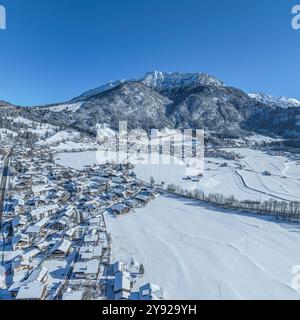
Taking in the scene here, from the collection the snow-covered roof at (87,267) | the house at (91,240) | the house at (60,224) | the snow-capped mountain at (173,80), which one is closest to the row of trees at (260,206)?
the house at (91,240)

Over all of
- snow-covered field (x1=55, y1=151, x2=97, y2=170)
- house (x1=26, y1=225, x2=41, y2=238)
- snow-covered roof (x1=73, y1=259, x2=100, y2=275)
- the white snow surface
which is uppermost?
the white snow surface

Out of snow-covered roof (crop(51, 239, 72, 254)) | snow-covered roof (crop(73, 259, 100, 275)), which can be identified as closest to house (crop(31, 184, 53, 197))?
snow-covered roof (crop(51, 239, 72, 254))

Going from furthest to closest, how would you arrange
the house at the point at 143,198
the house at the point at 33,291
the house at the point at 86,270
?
the house at the point at 143,198 → the house at the point at 86,270 → the house at the point at 33,291

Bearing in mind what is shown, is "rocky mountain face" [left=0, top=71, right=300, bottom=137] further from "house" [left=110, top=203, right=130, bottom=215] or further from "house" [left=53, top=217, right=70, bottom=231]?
"house" [left=53, top=217, right=70, bottom=231]

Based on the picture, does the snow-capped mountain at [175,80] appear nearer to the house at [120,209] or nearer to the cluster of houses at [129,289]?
the house at [120,209]

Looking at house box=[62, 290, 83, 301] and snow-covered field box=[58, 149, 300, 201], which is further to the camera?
snow-covered field box=[58, 149, 300, 201]
